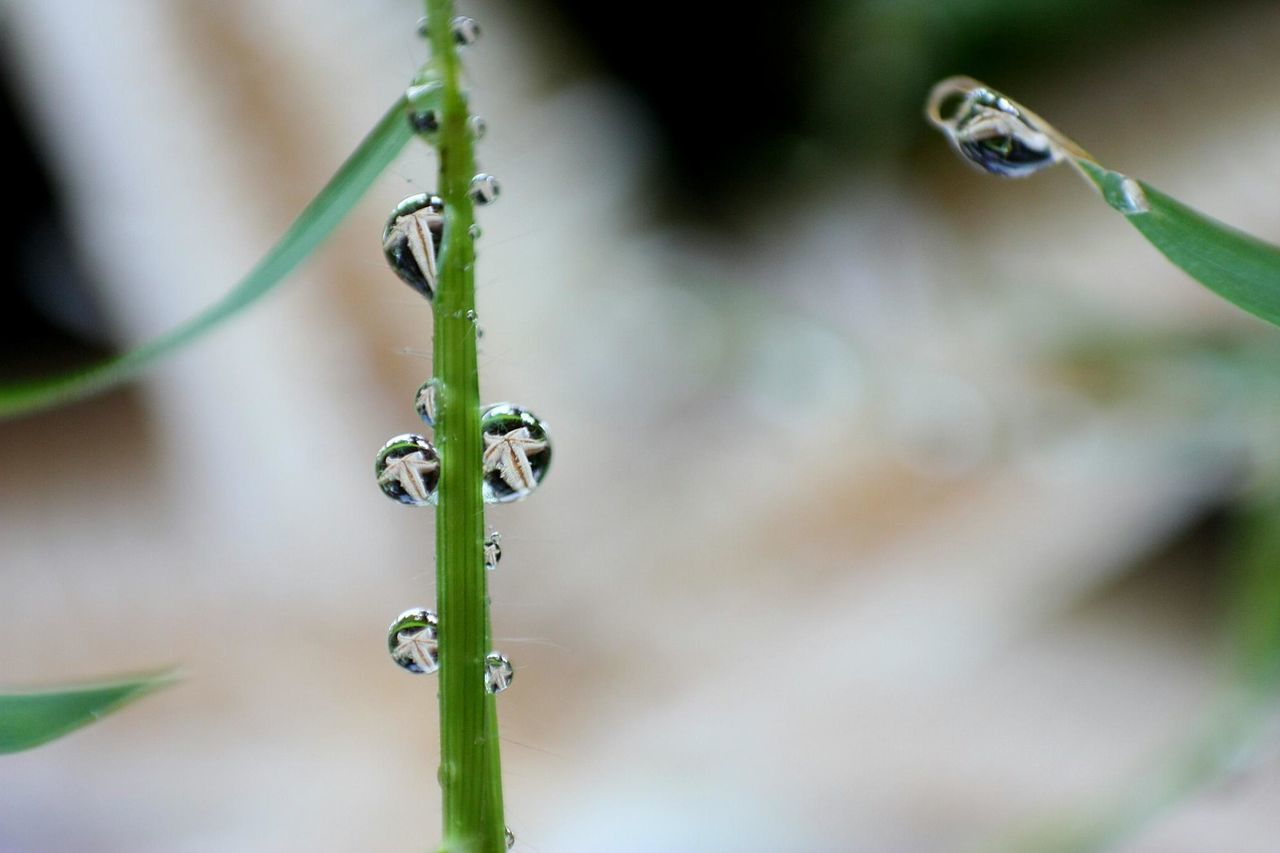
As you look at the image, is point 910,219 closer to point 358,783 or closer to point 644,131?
point 644,131

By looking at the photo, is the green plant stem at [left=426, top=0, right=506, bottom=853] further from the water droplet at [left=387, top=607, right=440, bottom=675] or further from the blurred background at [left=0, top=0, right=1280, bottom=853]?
the blurred background at [left=0, top=0, right=1280, bottom=853]

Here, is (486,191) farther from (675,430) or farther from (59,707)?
(675,430)

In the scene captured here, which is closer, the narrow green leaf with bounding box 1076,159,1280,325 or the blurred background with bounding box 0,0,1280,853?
the narrow green leaf with bounding box 1076,159,1280,325

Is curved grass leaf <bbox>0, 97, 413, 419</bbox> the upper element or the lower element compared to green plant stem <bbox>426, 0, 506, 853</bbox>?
upper

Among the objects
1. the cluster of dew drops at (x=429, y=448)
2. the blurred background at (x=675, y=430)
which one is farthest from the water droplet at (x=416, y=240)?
the blurred background at (x=675, y=430)

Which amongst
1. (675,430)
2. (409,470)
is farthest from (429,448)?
(675,430)

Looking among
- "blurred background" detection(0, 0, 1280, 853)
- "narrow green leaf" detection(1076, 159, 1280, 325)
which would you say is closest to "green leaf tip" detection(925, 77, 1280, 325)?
"narrow green leaf" detection(1076, 159, 1280, 325)
